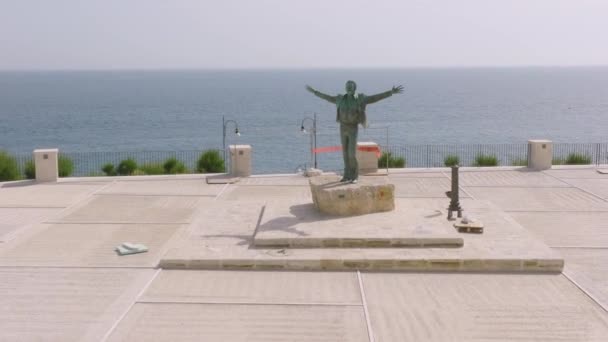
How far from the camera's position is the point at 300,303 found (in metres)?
12.5

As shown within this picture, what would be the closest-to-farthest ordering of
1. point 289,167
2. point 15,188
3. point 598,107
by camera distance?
point 15,188
point 289,167
point 598,107

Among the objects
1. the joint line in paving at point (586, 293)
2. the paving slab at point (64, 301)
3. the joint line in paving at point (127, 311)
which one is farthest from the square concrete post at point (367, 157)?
the paving slab at point (64, 301)

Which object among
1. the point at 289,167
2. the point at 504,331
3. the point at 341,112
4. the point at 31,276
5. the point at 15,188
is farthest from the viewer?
the point at 289,167

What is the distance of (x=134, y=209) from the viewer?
20.1 m

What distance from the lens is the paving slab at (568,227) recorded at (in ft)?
54.1

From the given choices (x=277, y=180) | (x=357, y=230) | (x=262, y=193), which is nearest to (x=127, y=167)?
(x=277, y=180)

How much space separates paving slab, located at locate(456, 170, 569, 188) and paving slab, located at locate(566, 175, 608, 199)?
0.42 m

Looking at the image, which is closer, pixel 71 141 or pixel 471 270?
pixel 471 270

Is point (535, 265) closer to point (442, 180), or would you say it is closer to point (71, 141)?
point (442, 180)

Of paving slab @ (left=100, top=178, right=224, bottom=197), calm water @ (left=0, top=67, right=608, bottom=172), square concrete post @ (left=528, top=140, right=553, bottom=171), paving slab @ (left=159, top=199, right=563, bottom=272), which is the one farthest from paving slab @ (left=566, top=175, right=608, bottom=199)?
calm water @ (left=0, top=67, right=608, bottom=172)

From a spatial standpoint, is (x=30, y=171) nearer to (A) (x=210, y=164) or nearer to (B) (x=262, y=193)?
(A) (x=210, y=164)

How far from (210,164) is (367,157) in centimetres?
769

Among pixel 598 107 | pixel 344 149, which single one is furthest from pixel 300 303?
pixel 598 107

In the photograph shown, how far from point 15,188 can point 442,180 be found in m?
13.4
